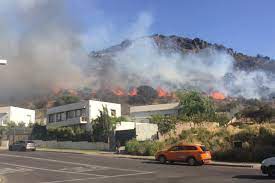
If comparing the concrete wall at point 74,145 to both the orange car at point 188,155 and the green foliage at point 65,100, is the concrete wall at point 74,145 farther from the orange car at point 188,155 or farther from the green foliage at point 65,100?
the green foliage at point 65,100

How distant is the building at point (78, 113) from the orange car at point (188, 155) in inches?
1763

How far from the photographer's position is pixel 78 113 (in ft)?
270

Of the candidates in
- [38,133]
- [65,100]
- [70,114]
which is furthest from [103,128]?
[65,100]

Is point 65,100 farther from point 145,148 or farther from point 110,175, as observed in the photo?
point 110,175

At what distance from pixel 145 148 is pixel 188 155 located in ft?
37.4

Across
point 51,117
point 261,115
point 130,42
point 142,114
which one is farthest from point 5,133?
point 130,42

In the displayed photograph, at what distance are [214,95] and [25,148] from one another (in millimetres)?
105591

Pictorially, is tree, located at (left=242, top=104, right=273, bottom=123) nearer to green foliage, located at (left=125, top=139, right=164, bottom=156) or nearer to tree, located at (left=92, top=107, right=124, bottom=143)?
tree, located at (left=92, top=107, right=124, bottom=143)

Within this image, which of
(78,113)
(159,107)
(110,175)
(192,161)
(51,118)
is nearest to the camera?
(110,175)

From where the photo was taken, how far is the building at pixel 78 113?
3164 inches

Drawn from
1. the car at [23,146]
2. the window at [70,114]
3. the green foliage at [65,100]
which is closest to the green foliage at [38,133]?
the window at [70,114]

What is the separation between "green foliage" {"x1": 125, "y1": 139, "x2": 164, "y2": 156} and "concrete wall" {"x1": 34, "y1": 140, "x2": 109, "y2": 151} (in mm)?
9880

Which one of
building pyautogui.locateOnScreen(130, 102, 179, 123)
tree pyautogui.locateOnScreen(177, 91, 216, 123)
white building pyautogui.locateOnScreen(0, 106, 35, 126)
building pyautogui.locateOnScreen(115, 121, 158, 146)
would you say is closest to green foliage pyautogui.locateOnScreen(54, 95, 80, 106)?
white building pyautogui.locateOnScreen(0, 106, 35, 126)

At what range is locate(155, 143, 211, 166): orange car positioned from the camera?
3231 centimetres
